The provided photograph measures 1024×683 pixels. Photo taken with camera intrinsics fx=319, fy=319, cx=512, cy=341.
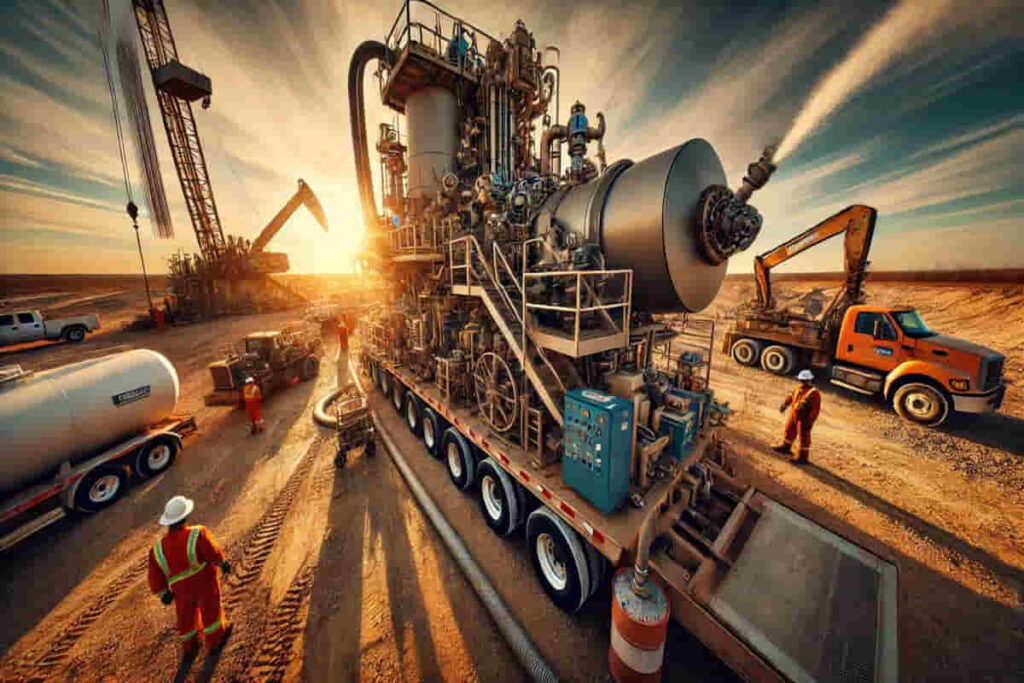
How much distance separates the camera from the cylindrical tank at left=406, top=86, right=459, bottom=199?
9.60 metres

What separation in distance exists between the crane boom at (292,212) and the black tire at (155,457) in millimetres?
22145

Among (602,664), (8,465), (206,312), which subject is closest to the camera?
(602,664)

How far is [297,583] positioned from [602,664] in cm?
423

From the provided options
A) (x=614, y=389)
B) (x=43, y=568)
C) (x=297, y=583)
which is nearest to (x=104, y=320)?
(x=43, y=568)

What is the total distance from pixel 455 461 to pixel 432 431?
130 cm

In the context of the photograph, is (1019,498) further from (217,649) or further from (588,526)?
(217,649)

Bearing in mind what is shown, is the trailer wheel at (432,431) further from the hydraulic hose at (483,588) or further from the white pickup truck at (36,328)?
the white pickup truck at (36,328)

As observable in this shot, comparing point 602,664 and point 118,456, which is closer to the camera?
point 602,664

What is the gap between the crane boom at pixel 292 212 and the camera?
2556 centimetres

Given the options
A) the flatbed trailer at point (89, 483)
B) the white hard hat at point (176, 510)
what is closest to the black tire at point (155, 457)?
the flatbed trailer at point (89, 483)

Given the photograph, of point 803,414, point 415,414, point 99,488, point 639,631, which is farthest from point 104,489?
point 803,414

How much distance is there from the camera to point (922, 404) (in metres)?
8.42

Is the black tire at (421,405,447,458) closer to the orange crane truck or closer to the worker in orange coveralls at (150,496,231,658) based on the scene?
the worker in orange coveralls at (150,496,231,658)

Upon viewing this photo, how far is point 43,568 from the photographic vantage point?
5.00 meters
